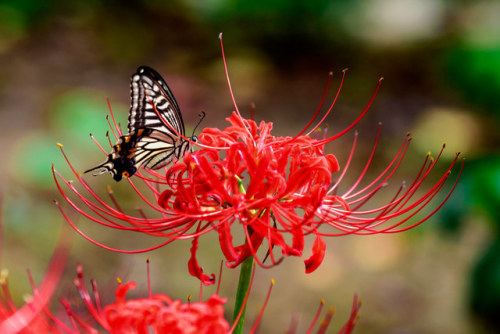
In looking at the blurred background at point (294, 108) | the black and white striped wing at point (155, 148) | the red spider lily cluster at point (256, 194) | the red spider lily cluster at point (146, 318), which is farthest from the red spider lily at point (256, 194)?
the blurred background at point (294, 108)

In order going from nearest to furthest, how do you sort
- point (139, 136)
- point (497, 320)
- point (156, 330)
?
point (156, 330) → point (139, 136) → point (497, 320)

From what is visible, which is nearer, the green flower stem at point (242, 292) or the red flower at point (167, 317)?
the red flower at point (167, 317)

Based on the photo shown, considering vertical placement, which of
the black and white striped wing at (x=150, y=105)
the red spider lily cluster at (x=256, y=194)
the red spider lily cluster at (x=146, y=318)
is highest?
the black and white striped wing at (x=150, y=105)

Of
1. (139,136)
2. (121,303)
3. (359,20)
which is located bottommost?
(121,303)

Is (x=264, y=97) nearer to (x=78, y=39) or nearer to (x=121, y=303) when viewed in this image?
(x=78, y=39)

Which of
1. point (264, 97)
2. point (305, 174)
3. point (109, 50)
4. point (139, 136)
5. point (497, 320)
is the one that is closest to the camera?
point (305, 174)

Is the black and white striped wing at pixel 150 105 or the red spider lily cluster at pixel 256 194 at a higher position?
the black and white striped wing at pixel 150 105

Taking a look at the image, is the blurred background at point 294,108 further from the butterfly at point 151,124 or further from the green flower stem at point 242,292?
the green flower stem at point 242,292

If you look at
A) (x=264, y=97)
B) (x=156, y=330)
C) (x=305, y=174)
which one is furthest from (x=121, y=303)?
(x=264, y=97)

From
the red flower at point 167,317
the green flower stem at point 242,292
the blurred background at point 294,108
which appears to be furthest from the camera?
the blurred background at point 294,108

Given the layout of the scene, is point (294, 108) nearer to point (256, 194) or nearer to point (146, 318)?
point (256, 194)
